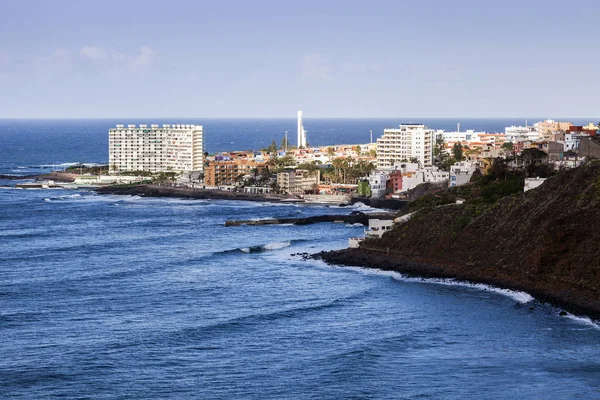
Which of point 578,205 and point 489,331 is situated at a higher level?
point 578,205

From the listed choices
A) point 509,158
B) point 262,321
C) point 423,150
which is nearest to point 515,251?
point 262,321

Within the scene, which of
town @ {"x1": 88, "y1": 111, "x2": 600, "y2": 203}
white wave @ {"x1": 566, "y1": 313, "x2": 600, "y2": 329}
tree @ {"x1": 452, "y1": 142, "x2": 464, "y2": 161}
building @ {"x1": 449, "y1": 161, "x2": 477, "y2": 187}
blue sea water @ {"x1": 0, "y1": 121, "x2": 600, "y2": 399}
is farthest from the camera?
tree @ {"x1": 452, "y1": 142, "x2": 464, "y2": 161}

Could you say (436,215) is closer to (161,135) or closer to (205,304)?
(205,304)

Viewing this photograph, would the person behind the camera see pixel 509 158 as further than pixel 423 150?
No

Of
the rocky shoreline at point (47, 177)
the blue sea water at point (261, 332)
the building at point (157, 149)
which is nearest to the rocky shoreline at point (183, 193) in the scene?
the rocky shoreline at point (47, 177)

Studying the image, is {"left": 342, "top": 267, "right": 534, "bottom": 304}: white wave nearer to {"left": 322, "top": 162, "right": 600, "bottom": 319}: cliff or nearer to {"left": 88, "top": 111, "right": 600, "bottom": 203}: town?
{"left": 322, "top": 162, "right": 600, "bottom": 319}: cliff

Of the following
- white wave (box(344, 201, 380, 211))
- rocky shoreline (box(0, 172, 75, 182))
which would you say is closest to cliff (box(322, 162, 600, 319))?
white wave (box(344, 201, 380, 211))

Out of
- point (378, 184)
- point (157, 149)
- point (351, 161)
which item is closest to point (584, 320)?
point (378, 184)
